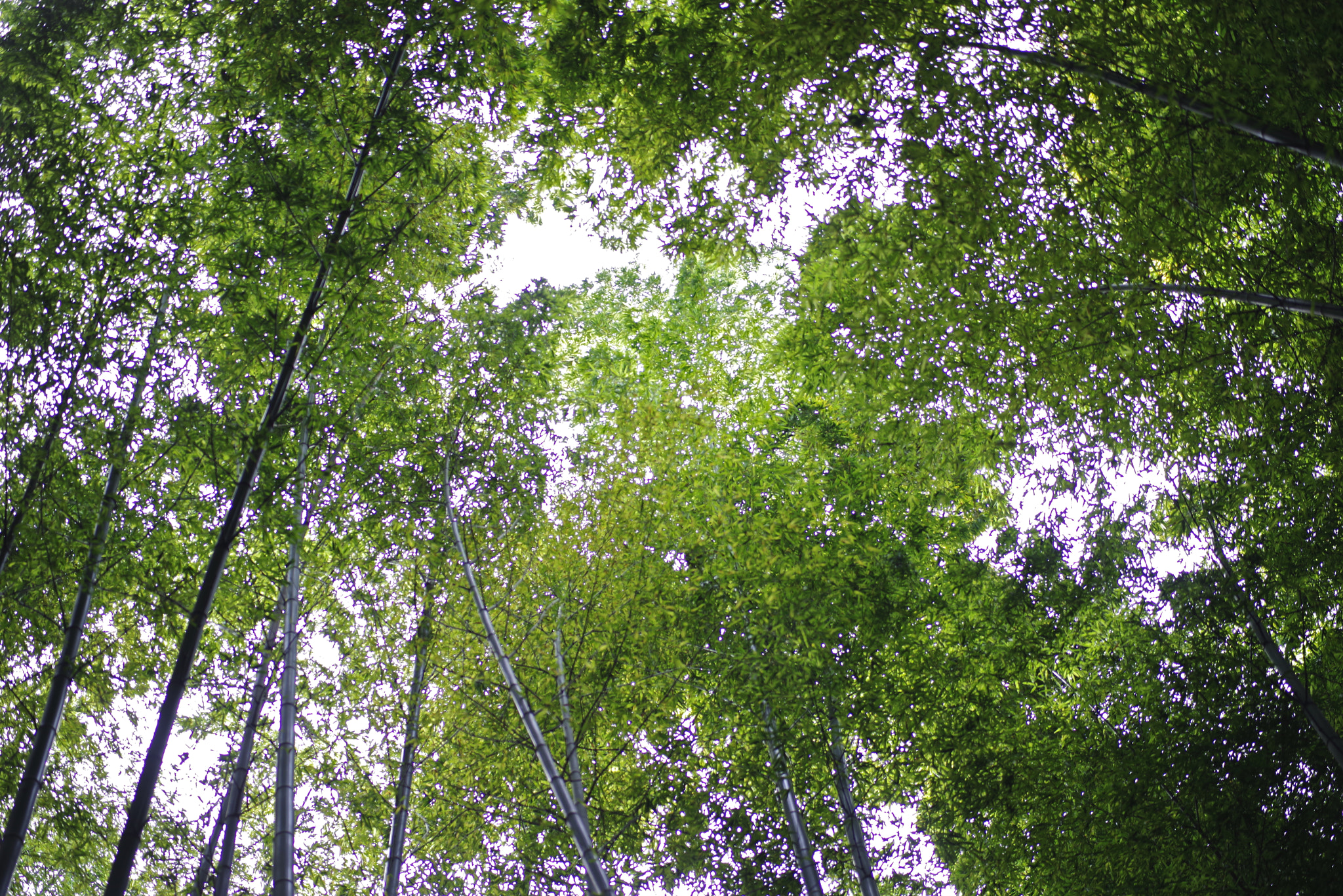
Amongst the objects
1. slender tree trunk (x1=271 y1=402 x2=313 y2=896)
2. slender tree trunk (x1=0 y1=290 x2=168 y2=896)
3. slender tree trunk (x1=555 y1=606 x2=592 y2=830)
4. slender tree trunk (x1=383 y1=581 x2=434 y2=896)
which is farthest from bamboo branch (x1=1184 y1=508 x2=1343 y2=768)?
slender tree trunk (x1=0 y1=290 x2=168 y2=896)

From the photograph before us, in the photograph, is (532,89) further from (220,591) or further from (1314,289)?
(1314,289)

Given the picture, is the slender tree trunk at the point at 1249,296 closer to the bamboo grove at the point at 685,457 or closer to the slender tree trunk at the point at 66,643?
the bamboo grove at the point at 685,457

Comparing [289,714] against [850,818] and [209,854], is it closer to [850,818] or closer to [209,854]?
[209,854]

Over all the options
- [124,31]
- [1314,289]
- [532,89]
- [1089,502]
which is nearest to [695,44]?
[532,89]

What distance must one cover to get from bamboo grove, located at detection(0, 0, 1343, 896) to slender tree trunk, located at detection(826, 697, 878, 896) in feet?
0.13

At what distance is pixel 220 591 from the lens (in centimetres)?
434

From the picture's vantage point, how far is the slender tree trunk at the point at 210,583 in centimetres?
254

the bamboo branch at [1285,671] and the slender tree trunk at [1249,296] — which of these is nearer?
the slender tree trunk at [1249,296]

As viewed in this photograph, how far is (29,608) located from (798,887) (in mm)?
4309

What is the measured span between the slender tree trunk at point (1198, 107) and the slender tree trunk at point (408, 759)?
377 centimetres

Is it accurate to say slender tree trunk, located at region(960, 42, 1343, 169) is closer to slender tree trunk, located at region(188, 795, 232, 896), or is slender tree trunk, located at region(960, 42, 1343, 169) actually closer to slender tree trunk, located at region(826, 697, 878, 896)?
slender tree trunk, located at region(826, 697, 878, 896)

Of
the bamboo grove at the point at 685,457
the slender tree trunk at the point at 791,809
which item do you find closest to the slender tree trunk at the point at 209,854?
the bamboo grove at the point at 685,457

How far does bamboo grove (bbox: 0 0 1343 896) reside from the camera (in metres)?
3.45

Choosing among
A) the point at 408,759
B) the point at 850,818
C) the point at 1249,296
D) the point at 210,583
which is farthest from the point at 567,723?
the point at 1249,296
